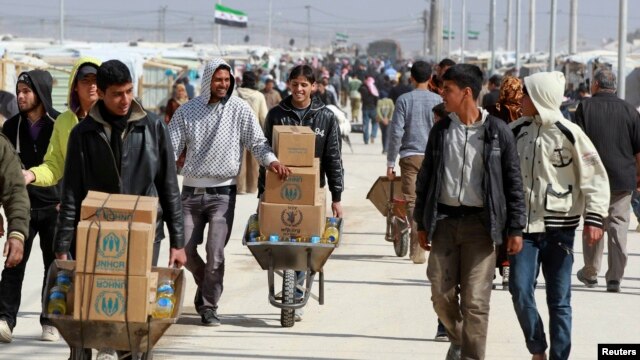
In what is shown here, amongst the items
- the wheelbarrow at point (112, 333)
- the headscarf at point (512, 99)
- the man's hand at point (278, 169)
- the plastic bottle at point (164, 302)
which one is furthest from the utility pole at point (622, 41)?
the wheelbarrow at point (112, 333)

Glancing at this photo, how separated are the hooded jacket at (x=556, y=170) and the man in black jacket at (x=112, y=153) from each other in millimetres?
2157

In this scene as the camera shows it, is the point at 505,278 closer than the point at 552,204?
No

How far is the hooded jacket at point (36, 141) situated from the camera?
9891 millimetres

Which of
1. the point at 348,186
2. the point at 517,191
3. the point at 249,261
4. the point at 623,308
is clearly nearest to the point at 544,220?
the point at 517,191

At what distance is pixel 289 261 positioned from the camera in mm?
10500

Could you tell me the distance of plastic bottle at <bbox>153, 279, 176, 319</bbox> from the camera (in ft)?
23.1

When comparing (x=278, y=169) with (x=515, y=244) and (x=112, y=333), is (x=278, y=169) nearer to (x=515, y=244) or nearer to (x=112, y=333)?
(x=515, y=244)

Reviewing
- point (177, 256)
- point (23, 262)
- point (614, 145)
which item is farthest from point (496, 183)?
point (614, 145)

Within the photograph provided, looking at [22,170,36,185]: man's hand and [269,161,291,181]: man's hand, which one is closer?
[22,170,36,185]: man's hand

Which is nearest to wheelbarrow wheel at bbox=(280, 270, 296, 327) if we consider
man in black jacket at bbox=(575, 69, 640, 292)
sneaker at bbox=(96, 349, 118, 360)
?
man in black jacket at bbox=(575, 69, 640, 292)

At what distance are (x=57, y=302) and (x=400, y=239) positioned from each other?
328 inches

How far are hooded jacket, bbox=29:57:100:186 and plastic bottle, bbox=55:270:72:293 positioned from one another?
1364 mm

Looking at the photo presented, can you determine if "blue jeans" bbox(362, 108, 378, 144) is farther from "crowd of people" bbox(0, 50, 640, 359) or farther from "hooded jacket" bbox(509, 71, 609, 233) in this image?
"hooded jacket" bbox(509, 71, 609, 233)

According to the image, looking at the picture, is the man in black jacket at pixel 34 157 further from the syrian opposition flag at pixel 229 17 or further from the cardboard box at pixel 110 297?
the syrian opposition flag at pixel 229 17
